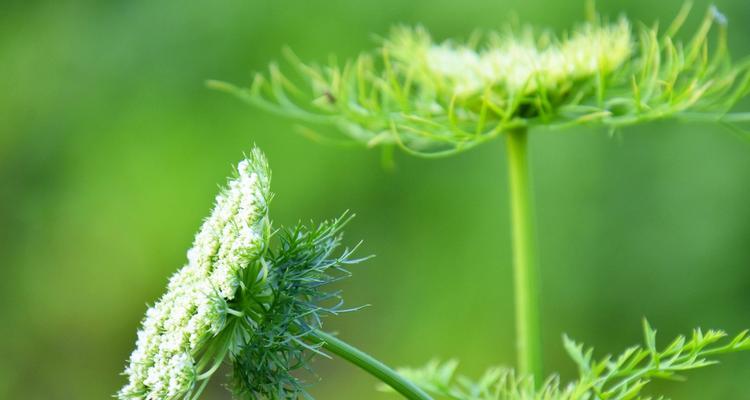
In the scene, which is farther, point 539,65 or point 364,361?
point 539,65

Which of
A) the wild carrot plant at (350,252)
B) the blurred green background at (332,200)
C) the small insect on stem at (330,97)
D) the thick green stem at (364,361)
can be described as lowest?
the thick green stem at (364,361)

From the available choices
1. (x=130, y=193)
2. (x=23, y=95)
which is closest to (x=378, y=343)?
(x=130, y=193)

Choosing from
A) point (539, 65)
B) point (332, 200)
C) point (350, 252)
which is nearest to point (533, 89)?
point (539, 65)

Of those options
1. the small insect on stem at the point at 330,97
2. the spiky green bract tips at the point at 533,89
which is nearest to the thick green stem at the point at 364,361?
the spiky green bract tips at the point at 533,89

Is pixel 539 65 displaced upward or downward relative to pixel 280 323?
upward

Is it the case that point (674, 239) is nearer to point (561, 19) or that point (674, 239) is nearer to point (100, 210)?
point (561, 19)

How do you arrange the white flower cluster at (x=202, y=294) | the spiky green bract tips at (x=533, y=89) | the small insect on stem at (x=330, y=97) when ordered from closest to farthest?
the white flower cluster at (x=202, y=294)
the spiky green bract tips at (x=533, y=89)
the small insect on stem at (x=330, y=97)

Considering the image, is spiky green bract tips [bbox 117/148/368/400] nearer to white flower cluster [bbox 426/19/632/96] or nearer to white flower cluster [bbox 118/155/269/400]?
white flower cluster [bbox 118/155/269/400]

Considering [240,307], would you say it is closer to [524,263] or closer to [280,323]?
[280,323]

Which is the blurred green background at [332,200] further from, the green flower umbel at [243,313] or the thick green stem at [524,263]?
the green flower umbel at [243,313]
